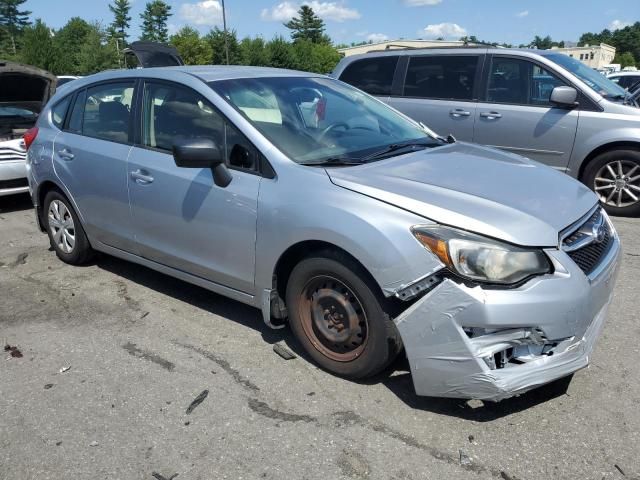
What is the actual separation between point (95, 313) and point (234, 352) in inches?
51.4

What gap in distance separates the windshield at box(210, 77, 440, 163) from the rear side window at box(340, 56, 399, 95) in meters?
3.70

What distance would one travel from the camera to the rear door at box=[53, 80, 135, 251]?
4.21 meters

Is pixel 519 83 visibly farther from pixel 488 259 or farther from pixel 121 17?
pixel 121 17

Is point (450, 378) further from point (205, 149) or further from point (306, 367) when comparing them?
point (205, 149)

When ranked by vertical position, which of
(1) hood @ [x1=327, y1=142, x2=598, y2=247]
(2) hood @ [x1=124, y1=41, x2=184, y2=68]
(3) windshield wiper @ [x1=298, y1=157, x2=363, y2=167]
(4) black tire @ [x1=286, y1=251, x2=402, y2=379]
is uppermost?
(2) hood @ [x1=124, y1=41, x2=184, y2=68]

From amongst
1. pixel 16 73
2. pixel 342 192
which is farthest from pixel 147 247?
pixel 16 73

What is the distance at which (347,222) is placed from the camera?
287cm

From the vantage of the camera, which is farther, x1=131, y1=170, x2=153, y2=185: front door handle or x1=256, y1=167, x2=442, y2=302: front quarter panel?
x1=131, y1=170, x2=153, y2=185: front door handle

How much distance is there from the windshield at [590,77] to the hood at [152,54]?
5.60m

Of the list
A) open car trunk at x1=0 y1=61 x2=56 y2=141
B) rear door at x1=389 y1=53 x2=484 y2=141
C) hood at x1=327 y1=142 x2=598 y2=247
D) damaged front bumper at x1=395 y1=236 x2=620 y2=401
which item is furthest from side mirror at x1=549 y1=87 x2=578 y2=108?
open car trunk at x1=0 y1=61 x2=56 y2=141

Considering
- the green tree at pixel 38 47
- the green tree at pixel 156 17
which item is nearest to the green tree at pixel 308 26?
the green tree at pixel 156 17

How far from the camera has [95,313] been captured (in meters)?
4.21

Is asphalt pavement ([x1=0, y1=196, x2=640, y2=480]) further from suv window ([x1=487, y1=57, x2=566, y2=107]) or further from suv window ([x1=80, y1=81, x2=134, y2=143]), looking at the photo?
suv window ([x1=487, y1=57, x2=566, y2=107])

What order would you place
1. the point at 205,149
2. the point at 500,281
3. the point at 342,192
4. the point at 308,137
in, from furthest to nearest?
the point at 308,137 → the point at 205,149 → the point at 342,192 → the point at 500,281
